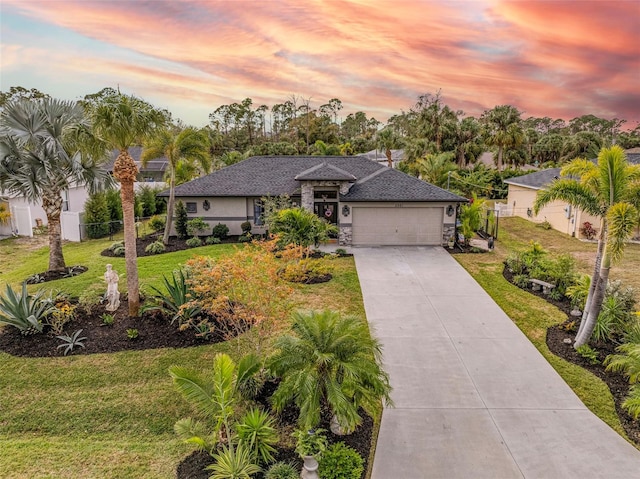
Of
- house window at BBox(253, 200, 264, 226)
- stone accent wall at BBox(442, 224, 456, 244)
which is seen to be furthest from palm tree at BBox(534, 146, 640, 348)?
house window at BBox(253, 200, 264, 226)

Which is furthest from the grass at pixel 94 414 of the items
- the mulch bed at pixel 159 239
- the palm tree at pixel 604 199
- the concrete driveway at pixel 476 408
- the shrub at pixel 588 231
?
the shrub at pixel 588 231

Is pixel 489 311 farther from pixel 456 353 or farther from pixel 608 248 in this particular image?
pixel 608 248

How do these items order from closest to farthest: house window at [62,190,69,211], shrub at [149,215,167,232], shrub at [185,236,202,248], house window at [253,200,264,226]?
shrub at [185,236,202,248], house window at [253,200,264,226], shrub at [149,215,167,232], house window at [62,190,69,211]

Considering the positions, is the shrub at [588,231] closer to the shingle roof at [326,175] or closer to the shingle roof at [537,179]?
the shingle roof at [537,179]

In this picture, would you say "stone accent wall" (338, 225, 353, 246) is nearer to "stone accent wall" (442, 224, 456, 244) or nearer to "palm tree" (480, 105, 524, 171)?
"stone accent wall" (442, 224, 456, 244)

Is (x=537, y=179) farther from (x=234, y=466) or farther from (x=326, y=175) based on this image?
(x=234, y=466)

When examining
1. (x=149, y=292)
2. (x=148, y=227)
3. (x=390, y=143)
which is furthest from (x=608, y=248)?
(x=390, y=143)
